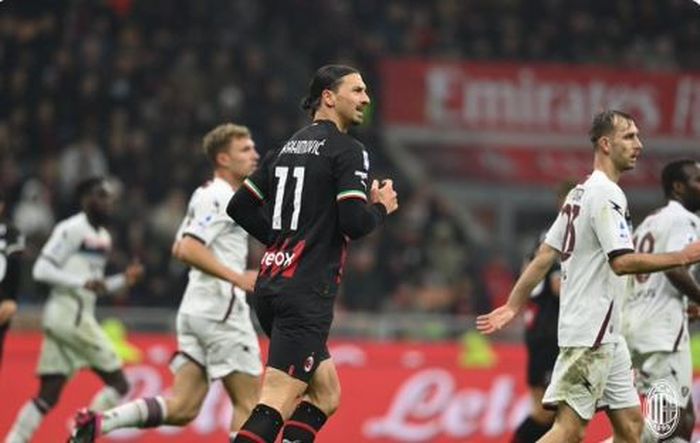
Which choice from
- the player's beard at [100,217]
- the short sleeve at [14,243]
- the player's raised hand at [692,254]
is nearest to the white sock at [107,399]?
the player's beard at [100,217]

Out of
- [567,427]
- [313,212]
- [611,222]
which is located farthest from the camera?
[567,427]

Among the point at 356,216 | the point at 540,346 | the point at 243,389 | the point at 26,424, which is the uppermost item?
the point at 356,216

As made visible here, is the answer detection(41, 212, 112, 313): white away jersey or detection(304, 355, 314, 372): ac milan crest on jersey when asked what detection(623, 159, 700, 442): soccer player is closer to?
detection(304, 355, 314, 372): ac milan crest on jersey

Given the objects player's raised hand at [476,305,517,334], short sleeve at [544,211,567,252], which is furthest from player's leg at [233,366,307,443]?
short sleeve at [544,211,567,252]

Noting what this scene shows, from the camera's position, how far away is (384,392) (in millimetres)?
16125

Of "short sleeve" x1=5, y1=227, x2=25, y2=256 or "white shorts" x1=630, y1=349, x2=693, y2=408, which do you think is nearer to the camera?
"white shorts" x1=630, y1=349, x2=693, y2=408

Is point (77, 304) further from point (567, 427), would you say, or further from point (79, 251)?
point (567, 427)

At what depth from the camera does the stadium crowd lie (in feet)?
65.2

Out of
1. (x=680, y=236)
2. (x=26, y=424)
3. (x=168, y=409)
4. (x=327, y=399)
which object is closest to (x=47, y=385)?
(x=26, y=424)

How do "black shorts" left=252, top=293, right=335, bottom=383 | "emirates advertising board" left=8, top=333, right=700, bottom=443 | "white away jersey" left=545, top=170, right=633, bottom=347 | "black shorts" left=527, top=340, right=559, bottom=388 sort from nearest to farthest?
"black shorts" left=252, top=293, right=335, bottom=383
"white away jersey" left=545, top=170, right=633, bottom=347
"black shorts" left=527, top=340, right=559, bottom=388
"emirates advertising board" left=8, top=333, right=700, bottom=443

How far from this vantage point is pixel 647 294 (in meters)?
11.1

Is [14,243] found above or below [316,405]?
above

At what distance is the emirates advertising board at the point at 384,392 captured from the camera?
50.0 ft

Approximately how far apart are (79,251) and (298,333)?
5241 millimetres
